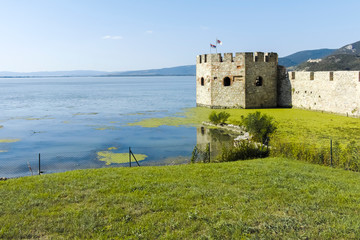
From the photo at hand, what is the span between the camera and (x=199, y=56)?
33.6 m

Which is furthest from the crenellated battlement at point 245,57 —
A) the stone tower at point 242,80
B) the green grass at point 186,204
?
the green grass at point 186,204

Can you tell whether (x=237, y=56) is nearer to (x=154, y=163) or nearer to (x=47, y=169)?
(x=154, y=163)

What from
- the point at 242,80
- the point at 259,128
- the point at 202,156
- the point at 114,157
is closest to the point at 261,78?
the point at 242,80

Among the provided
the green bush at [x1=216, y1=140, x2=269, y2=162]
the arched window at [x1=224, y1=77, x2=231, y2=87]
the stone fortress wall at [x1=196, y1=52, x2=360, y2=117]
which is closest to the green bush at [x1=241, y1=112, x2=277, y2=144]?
the green bush at [x1=216, y1=140, x2=269, y2=162]

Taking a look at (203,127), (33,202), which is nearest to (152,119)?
(203,127)

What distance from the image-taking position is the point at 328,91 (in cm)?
2503

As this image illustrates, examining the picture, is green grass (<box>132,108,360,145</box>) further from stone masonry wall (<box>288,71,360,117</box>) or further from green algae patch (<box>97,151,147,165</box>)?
green algae patch (<box>97,151,147,165</box>)

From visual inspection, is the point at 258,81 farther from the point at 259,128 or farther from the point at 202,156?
the point at 202,156

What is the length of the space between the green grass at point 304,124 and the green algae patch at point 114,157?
23.2 ft

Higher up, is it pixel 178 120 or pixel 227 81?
pixel 227 81

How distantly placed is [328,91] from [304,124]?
5179mm

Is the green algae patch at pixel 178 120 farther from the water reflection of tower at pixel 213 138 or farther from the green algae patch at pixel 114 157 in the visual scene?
the green algae patch at pixel 114 157

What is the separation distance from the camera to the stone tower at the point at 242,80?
98.6 feet

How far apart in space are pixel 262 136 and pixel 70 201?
1082 centimetres
